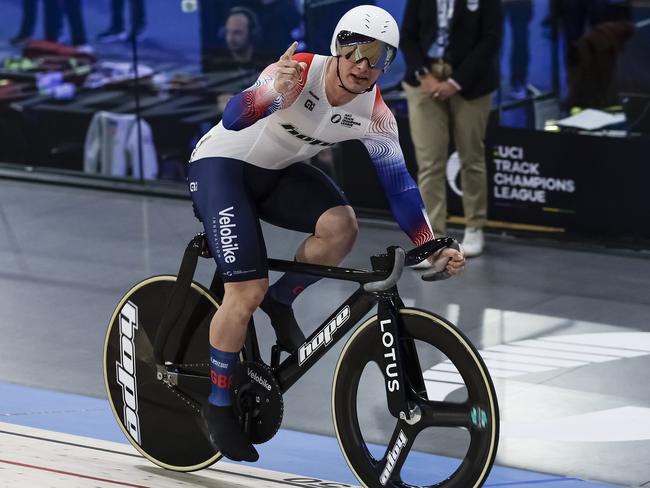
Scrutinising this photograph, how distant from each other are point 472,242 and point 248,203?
153 inches

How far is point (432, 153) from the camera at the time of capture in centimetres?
783

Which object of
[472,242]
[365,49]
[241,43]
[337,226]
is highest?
[365,49]

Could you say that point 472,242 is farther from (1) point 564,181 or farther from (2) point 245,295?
(2) point 245,295

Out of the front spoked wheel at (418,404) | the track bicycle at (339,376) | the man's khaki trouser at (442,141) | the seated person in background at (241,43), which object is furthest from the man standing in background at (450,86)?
the front spoked wheel at (418,404)

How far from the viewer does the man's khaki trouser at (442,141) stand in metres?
7.80

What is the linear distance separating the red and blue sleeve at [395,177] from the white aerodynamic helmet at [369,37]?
27 cm

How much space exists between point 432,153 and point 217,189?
3.67m

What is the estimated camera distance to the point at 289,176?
446cm

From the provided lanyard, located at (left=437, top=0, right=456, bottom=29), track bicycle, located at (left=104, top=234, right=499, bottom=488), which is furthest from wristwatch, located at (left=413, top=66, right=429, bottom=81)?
track bicycle, located at (left=104, top=234, right=499, bottom=488)

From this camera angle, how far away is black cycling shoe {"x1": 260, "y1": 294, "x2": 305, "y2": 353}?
15.1 feet

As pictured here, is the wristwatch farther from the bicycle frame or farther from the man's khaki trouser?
the bicycle frame

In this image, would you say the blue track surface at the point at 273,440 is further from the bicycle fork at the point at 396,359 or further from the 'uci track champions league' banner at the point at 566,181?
the 'uci track champions league' banner at the point at 566,181

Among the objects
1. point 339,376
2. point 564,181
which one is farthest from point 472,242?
point 339,376

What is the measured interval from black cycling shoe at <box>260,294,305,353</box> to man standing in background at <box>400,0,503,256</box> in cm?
332
